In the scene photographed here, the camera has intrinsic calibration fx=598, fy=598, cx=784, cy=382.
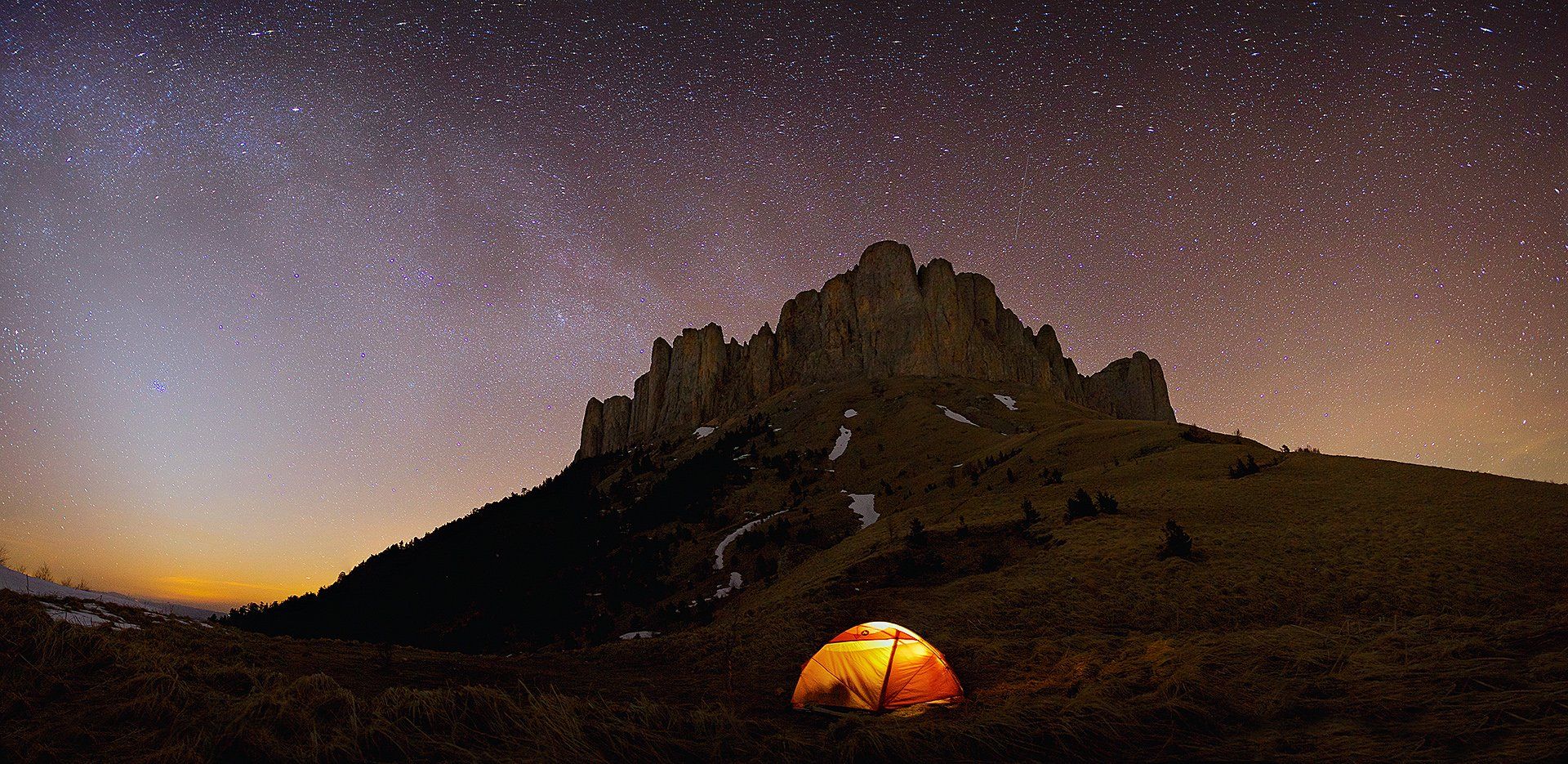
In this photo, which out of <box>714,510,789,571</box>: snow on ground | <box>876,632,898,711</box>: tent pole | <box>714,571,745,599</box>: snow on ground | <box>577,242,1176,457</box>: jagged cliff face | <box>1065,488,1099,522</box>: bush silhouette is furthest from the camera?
<box>577,242,1176,457</box>: jagged cliff face

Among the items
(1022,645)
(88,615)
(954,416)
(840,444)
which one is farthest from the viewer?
(954,416)

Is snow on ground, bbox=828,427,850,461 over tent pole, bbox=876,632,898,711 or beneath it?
over

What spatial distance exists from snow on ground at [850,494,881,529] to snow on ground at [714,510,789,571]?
4168mm

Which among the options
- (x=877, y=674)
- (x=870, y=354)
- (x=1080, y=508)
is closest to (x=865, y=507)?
(x=1080, y=508)

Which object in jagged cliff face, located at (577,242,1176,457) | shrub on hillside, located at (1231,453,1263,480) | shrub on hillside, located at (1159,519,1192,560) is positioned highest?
jagged cliff face, located at (577,242,1176,457)

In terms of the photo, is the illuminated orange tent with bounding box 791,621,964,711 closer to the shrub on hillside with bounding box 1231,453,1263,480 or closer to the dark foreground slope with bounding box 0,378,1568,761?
the dark foreground slope with bounding box 0,378,1568,761

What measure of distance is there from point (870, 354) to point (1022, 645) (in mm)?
66490

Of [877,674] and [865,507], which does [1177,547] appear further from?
[865,507]

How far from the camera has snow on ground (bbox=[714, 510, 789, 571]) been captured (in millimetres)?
28680

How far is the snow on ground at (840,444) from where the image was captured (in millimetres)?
44641

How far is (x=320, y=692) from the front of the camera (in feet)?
15.8

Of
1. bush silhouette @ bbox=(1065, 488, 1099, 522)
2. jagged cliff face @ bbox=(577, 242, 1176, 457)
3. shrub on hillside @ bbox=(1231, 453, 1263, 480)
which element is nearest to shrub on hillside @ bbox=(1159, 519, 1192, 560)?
bush silhouette @ bbox=(1065, 488, 1099, 522)

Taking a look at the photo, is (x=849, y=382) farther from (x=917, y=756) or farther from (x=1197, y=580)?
(x=917, y=756)

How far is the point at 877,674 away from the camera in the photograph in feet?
28.0
